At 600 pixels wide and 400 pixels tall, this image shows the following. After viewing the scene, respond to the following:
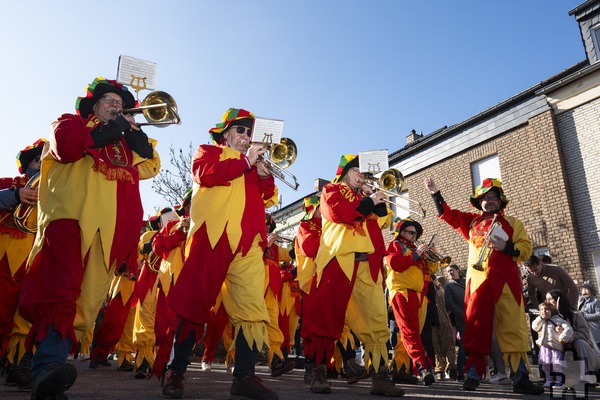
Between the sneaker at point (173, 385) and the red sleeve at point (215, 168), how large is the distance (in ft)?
4.83

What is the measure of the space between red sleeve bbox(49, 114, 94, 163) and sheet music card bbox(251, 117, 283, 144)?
4.09 ft

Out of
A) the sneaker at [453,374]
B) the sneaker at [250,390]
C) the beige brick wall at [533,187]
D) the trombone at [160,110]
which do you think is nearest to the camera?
the sneaker at [250,390]

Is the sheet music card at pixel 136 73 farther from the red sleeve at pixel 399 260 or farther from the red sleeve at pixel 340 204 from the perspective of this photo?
the red sleeve at pixel 399 260

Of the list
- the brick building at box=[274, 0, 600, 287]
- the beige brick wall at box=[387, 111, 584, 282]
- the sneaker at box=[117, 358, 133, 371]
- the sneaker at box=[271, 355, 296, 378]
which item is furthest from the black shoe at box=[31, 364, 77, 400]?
the beige brick wall at box=[387, 111, 584, 282]

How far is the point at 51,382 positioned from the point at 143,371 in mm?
3080

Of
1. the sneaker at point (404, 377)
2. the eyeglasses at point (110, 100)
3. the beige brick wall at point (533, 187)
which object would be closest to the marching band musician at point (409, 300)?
the sneaker at point (404, 377)

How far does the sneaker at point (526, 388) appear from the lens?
15.9ft

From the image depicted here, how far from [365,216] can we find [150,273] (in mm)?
3307

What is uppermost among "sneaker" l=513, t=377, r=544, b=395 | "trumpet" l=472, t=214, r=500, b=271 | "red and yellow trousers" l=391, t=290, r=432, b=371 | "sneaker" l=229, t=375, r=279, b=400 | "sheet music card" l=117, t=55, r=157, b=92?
"sheet music card" l=117, t=55, r=157, b=92

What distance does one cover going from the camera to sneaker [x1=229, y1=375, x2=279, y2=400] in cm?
337

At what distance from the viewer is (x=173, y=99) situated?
441 centimetres

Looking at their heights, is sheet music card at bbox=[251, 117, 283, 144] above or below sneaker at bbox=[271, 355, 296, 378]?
above

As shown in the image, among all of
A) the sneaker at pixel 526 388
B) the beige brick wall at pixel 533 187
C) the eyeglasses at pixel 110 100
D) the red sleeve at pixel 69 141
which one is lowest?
the sneaker at pixel 526 388

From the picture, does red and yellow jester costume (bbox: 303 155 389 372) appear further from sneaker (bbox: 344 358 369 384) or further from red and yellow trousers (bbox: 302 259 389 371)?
sneaker (bbox: 344 358 369 384)
